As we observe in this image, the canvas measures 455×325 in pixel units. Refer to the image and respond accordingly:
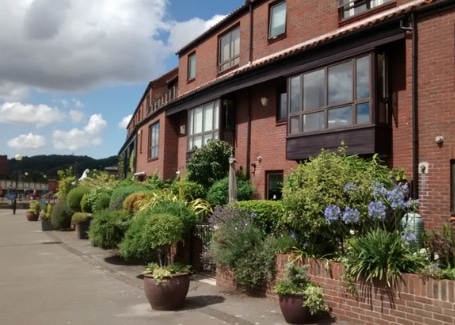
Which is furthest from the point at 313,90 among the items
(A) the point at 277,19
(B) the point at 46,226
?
(B) the point at 46,226

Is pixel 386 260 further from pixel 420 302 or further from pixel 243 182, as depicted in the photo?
pixel 243 182

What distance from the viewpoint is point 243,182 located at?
664 inches

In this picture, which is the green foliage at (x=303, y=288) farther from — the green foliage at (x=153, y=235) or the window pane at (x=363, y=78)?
the window pane at (x=363, y=78)

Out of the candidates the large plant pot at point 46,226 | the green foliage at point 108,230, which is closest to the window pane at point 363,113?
the green foliage at point 108,230

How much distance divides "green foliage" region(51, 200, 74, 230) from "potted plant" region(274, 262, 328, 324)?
19.2 m

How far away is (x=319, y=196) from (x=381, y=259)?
174 cm

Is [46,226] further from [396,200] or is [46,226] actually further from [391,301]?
[391,301]

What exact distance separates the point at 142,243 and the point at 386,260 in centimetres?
557

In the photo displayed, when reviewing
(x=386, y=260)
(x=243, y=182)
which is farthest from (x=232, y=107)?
(x=386, y=260)

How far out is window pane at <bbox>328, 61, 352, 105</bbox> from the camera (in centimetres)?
1244

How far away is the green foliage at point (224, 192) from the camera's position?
1599 cm

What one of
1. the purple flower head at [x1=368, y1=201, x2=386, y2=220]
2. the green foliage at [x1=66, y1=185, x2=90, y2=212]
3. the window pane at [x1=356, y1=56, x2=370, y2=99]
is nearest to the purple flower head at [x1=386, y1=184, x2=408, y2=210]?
the purple flower head at [x1=368, y1=201, x2=386, y2=220]

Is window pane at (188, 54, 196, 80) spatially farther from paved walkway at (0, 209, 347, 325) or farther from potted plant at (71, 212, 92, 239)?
paved walkway at (0, 209, 347, 325)

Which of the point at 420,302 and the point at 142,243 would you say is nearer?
the point at 420,302
